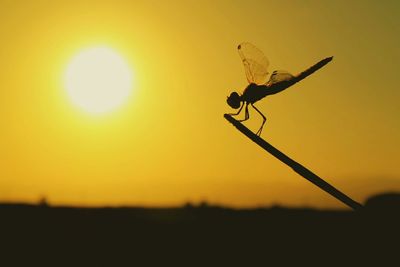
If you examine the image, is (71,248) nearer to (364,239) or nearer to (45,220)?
(45,220)

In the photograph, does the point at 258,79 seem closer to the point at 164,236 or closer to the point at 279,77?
the point at 279,77

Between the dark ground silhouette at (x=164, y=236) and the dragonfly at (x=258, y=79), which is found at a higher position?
the dragonfly at (x=258, y=79)

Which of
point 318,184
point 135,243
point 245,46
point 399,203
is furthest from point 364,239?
point 245,46

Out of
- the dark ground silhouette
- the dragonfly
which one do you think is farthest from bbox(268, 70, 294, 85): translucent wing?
the dark ground silhouette

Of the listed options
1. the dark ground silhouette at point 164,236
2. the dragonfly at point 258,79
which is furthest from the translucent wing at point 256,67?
the dark ground silhouette at point 164,236

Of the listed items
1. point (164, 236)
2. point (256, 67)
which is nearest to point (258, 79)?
point (256, 67)

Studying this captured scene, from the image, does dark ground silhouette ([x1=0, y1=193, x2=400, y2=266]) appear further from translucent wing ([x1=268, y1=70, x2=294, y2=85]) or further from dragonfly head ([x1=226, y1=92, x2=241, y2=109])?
translucent wing ([x1=268, y1=70, x2=294, y2=85])

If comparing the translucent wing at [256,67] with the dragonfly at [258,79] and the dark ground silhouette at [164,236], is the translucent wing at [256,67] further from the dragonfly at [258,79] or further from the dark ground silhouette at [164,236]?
the dark ground silhouette at [164,236]
